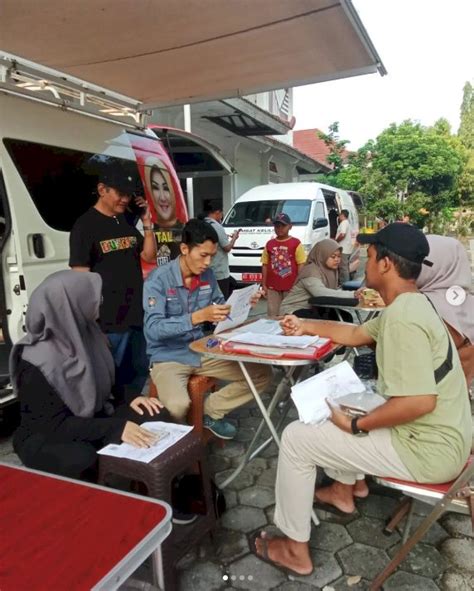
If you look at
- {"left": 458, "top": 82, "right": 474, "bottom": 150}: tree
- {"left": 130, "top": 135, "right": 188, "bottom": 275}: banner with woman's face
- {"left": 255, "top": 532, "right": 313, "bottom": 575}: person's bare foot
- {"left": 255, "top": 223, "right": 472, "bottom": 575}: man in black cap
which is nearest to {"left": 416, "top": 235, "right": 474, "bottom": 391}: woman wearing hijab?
{"left": 255, "top": 223, "right": 472, "bottom": 575}: man in black cap

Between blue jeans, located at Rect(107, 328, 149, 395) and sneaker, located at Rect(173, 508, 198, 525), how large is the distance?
1.32 m

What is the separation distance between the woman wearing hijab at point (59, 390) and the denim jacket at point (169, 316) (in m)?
0.68

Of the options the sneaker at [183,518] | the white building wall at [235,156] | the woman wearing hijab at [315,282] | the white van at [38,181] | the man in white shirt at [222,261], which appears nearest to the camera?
the sneaker at [183,518]

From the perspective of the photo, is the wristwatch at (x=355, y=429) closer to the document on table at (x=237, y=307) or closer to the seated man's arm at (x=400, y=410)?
the seated man's arm at (x=400, y=410)

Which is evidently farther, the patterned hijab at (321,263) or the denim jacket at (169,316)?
the patterned hijab at (321,263)

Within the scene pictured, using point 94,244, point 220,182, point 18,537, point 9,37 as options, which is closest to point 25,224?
point 94,244

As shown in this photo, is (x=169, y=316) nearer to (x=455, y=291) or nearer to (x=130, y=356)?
(x=130, y=356)

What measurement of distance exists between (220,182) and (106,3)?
10601 mm

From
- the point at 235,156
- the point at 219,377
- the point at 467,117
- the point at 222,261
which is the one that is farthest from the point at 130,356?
the point at 467,117

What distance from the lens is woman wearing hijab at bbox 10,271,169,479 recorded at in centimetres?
179

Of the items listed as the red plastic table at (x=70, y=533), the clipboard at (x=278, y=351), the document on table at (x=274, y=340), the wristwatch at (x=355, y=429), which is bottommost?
the wristwatch at (x=355, y=429)

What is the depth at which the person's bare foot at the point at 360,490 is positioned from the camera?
8.07ft

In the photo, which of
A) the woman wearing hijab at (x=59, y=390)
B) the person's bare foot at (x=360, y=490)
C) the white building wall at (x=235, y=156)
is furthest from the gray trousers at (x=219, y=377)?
the white building wall at (x=235, y=156)

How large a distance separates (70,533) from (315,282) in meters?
2.89
